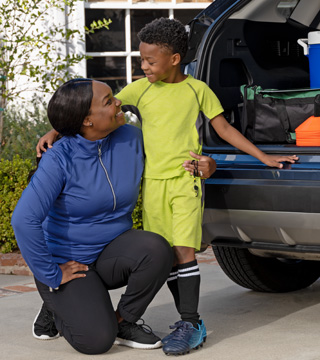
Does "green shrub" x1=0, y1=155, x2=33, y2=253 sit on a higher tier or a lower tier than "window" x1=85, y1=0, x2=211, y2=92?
lower

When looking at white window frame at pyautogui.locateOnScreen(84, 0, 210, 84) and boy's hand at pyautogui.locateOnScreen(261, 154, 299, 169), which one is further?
white window frame at pyautogui.locateOnScreen(84, 0, 210, 84)

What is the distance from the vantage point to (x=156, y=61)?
12.4 feet

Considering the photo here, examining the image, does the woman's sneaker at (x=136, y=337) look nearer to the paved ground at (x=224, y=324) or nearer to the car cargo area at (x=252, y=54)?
the paved ground at (x=224, y=324)

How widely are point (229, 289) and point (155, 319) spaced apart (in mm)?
744

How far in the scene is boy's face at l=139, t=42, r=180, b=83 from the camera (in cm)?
378

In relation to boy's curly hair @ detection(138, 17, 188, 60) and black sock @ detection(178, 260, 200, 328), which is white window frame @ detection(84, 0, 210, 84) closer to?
boy's curly hair @ detection(138, 17, 188, 60)

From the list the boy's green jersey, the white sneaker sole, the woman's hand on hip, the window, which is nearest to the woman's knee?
the white sneaker sole

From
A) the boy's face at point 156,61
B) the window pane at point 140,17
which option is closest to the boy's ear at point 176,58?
the boy's face at point 156,61

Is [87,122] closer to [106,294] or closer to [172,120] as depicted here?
[172,120]

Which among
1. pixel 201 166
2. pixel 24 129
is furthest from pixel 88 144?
pixel 24 129

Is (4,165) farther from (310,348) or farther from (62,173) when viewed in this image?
(310,348)

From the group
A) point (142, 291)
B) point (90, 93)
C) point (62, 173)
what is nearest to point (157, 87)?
point (90, 93)

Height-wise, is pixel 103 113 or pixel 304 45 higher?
pixel 304 45

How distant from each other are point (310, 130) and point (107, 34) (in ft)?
13.9
